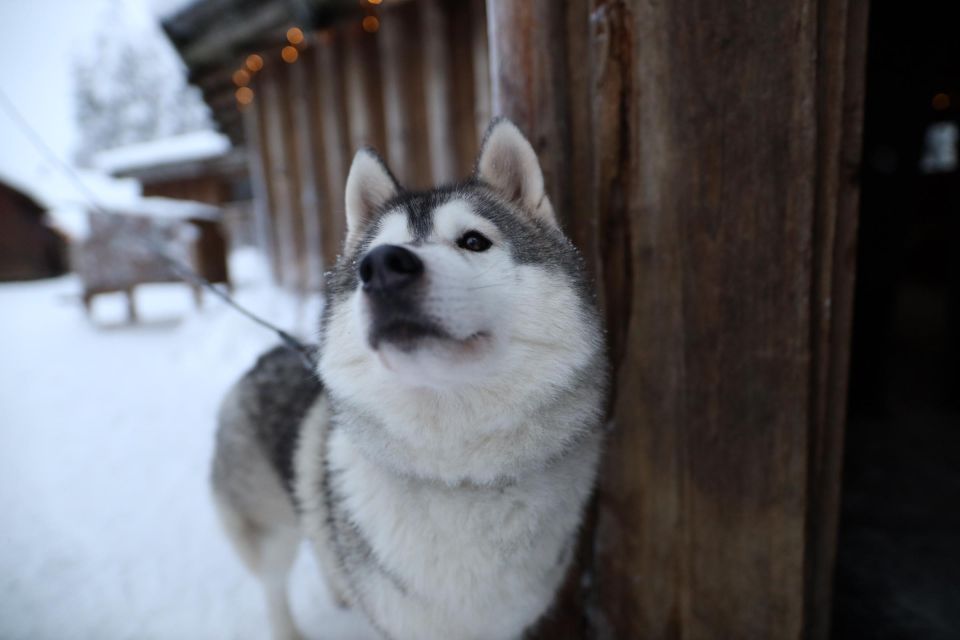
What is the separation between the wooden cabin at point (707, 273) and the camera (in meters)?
1.33

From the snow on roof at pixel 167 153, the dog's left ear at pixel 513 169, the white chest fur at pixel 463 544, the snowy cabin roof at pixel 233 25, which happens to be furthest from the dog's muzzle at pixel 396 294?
the snow on roof at pixel 167 153

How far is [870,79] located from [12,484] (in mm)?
7283

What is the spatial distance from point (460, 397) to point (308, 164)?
4.75 m

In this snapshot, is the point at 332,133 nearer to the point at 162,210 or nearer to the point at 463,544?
the point at 463,544

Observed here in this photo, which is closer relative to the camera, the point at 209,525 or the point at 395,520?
the point at 395,520

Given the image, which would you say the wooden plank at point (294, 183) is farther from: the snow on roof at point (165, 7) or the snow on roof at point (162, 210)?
the snow on roof at point (162, 210)

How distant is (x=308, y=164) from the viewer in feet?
16.4

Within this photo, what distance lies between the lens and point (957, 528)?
251 cm

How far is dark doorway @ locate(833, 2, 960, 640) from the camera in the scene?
209cm

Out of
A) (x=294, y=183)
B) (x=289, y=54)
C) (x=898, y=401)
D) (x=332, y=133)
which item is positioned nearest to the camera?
(x=898, y=401)

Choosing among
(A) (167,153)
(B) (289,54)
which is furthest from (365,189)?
(A) (167,153)

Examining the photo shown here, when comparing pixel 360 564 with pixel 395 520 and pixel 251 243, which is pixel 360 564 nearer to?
pixel 395 520

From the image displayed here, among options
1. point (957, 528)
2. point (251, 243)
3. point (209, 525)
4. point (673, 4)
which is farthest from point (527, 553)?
point (251, 243)

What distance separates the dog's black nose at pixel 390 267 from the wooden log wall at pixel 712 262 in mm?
908
